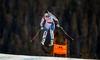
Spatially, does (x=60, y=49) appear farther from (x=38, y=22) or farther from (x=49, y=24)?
(x=38, y=22)

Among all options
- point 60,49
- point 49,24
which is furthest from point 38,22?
point 60,49

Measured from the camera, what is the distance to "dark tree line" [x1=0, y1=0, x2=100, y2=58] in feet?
35.0

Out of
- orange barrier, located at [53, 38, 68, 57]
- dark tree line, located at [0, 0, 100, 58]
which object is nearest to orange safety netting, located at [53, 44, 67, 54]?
orange barrier, located at [53, 38, 68, 57]

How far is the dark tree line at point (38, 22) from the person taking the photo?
10.7 meters

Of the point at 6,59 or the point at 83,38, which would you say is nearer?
the point at 6,59

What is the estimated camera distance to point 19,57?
10375 mm

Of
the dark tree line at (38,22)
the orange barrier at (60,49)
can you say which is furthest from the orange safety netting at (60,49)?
the dark tree line at (38,22)

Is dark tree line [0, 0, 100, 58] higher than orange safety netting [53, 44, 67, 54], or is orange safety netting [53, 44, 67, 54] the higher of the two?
dark tree line [0, 0, 100, 58]

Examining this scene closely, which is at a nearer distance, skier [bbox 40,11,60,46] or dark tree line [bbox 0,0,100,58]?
dark tree line [bbox 0,0,100,58]

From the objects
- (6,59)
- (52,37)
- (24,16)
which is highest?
(24,16)

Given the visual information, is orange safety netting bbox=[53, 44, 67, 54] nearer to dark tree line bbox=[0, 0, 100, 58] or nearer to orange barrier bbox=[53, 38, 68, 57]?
orange barrier bbox=[53, 38, 68, 57]

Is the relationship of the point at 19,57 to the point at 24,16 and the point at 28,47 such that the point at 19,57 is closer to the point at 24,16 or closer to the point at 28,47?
the point at 28,47

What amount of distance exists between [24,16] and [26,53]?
1.21 meters

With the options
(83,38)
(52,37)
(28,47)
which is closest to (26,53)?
(28,47)
